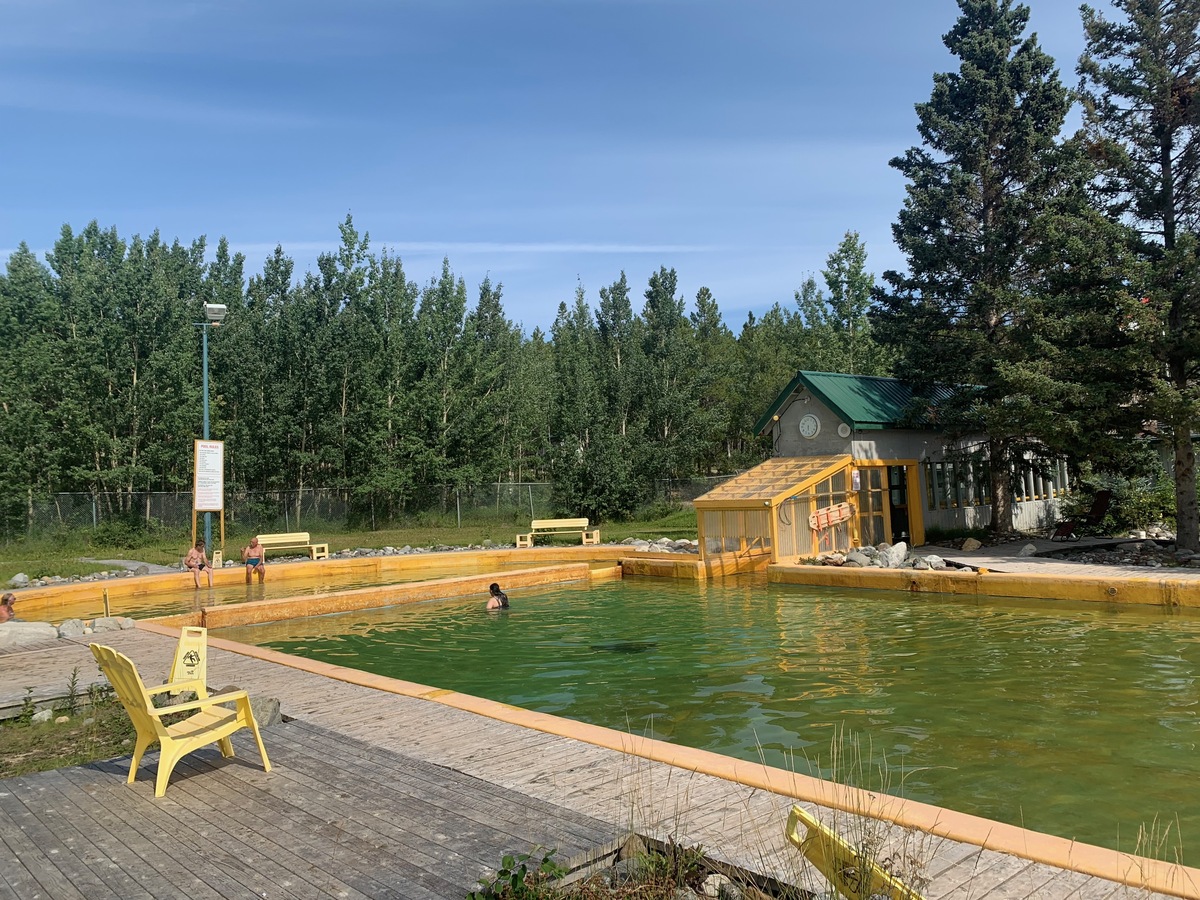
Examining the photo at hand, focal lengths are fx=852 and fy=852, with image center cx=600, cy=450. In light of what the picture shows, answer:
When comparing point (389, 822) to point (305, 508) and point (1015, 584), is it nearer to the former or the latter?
point (1015, 584)

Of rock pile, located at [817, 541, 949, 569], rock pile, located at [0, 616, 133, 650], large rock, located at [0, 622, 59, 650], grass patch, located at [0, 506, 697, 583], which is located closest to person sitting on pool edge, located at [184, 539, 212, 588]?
grass patch, located at [0, 506, 697, 583]

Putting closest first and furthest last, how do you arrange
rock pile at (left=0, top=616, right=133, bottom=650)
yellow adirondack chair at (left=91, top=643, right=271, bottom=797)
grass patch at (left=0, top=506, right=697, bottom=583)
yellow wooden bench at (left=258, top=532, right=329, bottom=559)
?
yellow adirondack chair at (left=91, top=643, right=271, bottom=797)
rock pile at (left=0, top=616, right=133, bottom=650)
grass patch at (left=0, top=506, right=697, bottom=583)
yellow wooden bench at (left=258, top=532, right=329, bottom=559)

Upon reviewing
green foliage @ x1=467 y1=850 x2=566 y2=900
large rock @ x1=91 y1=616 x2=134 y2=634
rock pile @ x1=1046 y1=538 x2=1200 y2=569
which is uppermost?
rock pile @ x1=1046 y1=538 x2=1200 y2=569

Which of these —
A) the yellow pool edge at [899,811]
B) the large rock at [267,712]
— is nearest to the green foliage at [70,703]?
the large rock at [267,712]

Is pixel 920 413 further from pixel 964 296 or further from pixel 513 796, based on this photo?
pixel 513 796

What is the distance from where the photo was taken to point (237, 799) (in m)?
5.52

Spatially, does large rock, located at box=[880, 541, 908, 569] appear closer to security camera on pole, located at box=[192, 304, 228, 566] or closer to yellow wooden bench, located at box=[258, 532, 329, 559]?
yellow wooden bench, located at box=[258, 532, 329, 559]

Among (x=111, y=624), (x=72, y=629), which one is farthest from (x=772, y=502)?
(x=72, y=629)

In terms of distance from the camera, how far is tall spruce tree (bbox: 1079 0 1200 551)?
17219 mm

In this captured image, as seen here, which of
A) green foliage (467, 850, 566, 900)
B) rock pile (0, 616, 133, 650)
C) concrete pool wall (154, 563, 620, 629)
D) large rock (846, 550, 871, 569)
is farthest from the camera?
large rock (846, 550, 871, 569)

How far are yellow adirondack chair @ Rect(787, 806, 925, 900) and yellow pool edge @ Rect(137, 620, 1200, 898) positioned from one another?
73 cm

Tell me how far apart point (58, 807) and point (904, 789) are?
5826 millimetres

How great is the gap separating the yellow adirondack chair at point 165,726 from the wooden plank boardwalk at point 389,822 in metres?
0.20

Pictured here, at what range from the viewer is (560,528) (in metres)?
29.8
